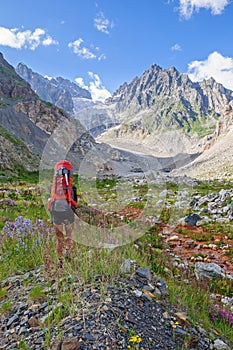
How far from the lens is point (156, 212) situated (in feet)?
65.4

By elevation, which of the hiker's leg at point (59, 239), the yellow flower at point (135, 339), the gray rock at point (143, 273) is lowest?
the yellow flower at point (135, 339)

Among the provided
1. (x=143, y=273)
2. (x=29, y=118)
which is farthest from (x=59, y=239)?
(x=29, y=118)

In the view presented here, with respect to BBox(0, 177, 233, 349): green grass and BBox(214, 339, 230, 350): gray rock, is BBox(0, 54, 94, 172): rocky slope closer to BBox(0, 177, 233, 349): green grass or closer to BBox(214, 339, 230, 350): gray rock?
BBox(0, 177, 233, 349): green grass

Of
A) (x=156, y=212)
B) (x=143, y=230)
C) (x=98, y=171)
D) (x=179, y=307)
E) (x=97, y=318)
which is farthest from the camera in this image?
(x=98, y=171)

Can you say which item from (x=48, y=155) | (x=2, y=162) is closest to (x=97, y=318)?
(x=2, y=162)

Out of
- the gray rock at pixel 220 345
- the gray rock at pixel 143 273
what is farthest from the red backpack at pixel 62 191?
the gray rock at pixel 220 345

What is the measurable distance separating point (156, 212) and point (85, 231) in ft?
43.2

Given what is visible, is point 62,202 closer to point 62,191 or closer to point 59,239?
point 62,191

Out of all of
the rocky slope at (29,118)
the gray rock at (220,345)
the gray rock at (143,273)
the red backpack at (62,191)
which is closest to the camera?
the gray rock at (220,345)

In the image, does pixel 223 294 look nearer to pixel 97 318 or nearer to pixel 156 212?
pixel 97 318

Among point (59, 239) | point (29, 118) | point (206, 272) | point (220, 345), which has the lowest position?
point (206, 272)

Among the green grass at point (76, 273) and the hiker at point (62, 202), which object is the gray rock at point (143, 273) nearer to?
the green grass at point (76, 273)

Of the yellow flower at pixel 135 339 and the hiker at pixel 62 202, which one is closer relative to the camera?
the yellow flower at pixel 135 339

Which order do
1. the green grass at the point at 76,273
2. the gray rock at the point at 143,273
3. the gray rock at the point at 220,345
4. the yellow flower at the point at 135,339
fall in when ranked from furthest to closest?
1. the gray rock at the point at 143,273
2. the green grass at the point at 76,273
3. the gray rock at the point at 220,345
4. the yellow flower at the point at 135,339
